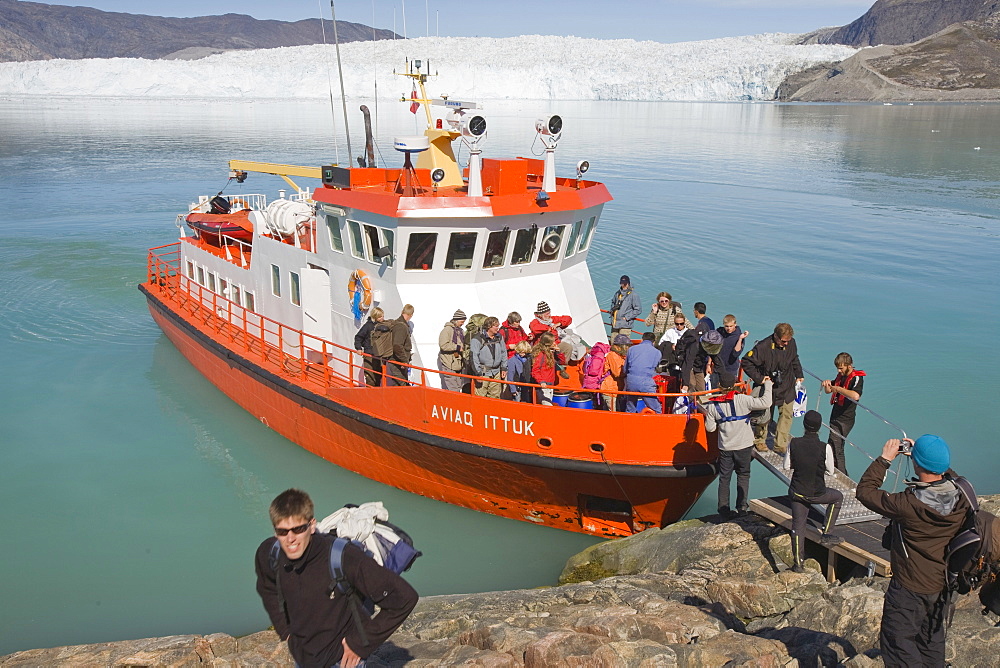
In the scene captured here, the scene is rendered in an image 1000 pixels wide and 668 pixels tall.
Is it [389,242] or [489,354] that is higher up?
[389,242]

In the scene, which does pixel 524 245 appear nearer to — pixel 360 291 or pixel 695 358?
pixel 360 291

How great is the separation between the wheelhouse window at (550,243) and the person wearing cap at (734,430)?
322 cm

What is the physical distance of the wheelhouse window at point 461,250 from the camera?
9.02 metres

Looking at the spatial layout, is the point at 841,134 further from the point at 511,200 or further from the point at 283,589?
the point at 283,589

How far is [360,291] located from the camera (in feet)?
31.9

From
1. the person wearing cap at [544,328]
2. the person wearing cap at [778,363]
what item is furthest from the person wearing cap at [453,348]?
the person wearing cap at [778,363]

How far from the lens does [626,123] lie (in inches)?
3017

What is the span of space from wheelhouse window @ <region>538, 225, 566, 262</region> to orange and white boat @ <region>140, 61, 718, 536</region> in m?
0.02

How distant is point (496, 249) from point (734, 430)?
147 inches

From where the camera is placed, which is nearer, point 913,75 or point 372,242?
point 372,242

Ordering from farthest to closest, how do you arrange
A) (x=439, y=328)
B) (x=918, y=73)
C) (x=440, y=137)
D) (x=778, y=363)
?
(x=918, y=73), (x=440, y=137), (x=439, y=328), (x=778, y=363)

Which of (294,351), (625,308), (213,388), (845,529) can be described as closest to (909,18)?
(625,308)

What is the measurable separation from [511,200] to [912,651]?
637 cm

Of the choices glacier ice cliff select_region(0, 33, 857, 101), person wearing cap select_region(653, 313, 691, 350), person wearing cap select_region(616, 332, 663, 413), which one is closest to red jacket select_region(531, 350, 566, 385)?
person wearing cap select_region(616, 332, 663, 413)
